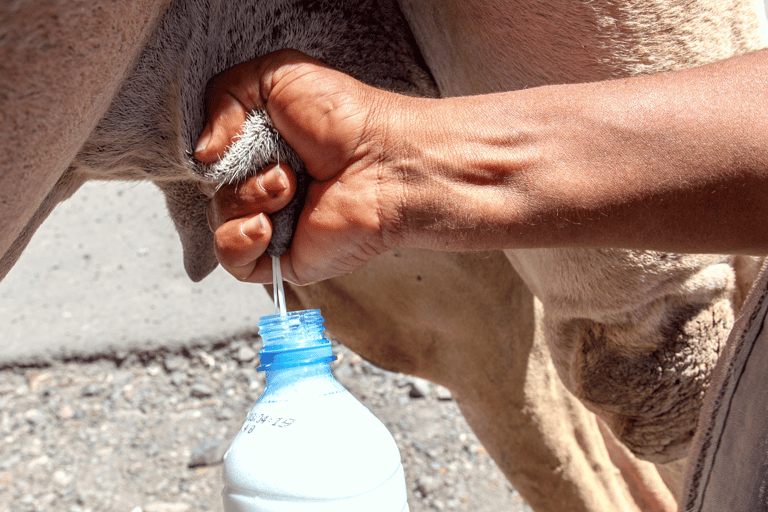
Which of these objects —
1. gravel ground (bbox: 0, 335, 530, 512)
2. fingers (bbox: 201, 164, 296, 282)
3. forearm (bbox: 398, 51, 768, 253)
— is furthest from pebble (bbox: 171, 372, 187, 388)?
forearm (bbox: 398, 51, 768, 253)

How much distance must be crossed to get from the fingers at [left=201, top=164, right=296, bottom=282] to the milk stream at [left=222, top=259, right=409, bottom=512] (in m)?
0.09

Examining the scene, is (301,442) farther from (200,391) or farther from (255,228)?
(200,391)

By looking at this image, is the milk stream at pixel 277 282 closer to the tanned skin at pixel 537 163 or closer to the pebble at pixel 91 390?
the tanned skin at pixel 537 163

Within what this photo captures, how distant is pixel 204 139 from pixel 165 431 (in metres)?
1.67

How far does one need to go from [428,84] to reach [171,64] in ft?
1.17

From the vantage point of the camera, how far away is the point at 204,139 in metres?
0.73

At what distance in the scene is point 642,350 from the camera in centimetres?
100

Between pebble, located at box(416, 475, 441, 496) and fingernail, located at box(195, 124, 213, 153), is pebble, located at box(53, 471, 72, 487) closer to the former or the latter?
pebble, located at box(416, 475, 441, 496)

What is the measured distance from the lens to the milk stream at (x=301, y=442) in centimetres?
66

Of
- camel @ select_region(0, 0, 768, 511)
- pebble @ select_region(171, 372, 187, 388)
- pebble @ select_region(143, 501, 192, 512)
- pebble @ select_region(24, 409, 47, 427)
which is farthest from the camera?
pebble @ select_region(171, 372, 187, 388)

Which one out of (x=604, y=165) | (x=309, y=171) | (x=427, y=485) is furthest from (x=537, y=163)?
(x=427, y=485)

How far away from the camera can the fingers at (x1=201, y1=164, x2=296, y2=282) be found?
27.9 inches


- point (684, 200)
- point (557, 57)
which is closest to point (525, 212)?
point (684, 200)

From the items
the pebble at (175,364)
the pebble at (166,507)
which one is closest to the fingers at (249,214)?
the pebble at (166,507)
